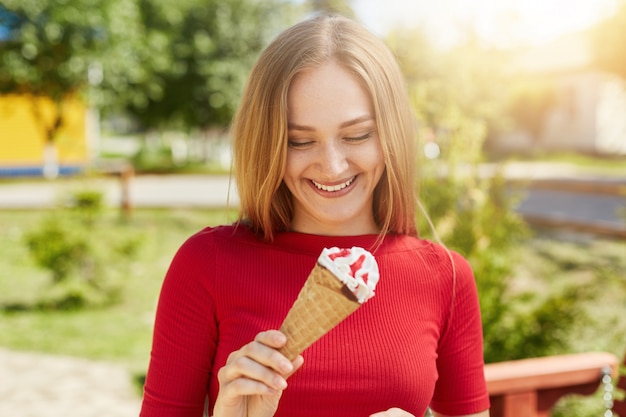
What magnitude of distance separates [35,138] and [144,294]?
1648 centimetres

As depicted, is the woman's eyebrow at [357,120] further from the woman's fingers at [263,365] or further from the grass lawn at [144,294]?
the grass lawn at [144,294]

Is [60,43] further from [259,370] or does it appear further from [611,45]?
[259,370]

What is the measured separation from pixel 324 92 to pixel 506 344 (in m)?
3.06

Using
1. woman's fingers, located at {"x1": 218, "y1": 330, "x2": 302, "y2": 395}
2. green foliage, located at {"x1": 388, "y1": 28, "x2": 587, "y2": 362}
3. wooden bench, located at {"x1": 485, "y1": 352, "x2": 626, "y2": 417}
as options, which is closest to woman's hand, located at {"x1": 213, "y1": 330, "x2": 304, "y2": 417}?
woman's fingers, located at {"x1": 218, "y1": 330, "x2": 302, "y2": 395}

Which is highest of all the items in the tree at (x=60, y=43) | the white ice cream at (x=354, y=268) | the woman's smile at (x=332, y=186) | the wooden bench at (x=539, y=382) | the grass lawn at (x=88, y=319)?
the tree at (x=60, y=43)

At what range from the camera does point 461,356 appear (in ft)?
6.59

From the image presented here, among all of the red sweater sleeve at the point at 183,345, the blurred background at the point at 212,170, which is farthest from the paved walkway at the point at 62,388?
the red sweater sleeve at the point at 183,345

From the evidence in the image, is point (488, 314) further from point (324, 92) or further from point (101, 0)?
point (101, 0)

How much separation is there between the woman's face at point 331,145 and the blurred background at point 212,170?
0.34m

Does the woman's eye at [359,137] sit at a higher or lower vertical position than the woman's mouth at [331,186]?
higher

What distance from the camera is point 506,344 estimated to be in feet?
14.5

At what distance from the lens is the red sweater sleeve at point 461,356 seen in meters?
2.00

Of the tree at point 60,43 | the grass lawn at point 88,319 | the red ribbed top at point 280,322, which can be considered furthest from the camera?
the tree at point 60,43

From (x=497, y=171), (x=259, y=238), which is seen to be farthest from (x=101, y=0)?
(x=259, y=238)
